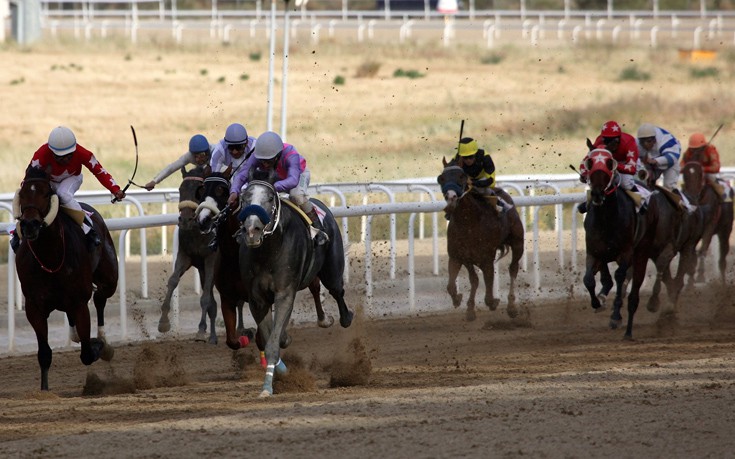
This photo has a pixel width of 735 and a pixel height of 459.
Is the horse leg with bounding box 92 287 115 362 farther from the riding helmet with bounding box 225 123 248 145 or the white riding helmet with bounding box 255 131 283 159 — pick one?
the white riding helmet with bounding box 255 131 283 159

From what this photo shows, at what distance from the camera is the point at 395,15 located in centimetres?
4906

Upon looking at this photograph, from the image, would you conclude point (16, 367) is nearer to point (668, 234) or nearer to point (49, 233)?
point (49, 233)

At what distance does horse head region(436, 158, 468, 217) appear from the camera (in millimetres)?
12234

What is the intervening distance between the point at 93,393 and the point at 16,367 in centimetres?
151

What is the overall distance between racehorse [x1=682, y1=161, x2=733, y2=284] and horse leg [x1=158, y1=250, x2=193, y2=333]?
6.28 m

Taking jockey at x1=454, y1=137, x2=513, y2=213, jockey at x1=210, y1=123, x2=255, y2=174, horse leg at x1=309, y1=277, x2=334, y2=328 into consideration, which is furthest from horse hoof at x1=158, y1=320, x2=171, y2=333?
jockey at x1=454, y1=137, x2=513, y2=213

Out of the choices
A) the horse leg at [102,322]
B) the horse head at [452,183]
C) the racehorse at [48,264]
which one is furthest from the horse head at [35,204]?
the horse head at [452,183]

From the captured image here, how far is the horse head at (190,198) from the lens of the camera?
34.6ft

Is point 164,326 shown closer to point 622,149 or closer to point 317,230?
point 317,230

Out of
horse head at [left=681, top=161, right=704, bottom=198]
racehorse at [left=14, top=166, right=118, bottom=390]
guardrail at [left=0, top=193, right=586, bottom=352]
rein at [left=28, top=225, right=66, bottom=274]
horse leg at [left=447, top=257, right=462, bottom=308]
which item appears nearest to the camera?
racehorse at [left=14, top=166, right=118, bottom=390]

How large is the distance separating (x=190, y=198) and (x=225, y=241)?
148 cm

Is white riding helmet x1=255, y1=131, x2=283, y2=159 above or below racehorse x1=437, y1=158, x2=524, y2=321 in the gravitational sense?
above

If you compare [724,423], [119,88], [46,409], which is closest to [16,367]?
[46,409]

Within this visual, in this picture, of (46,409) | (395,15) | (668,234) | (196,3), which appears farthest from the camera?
(196,3)
